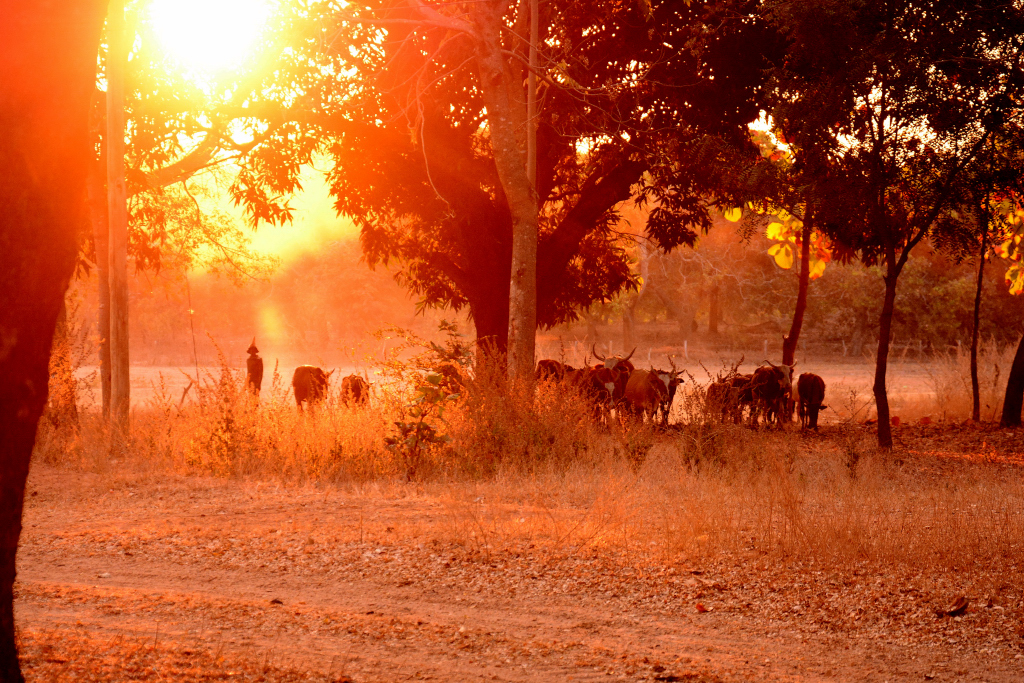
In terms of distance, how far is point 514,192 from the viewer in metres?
13.0

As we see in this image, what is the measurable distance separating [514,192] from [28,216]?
9.95 meters

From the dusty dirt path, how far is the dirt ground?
0.02m

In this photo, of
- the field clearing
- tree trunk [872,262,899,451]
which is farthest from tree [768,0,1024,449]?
the field clearing

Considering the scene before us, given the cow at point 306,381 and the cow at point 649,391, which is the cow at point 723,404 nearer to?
the cow at point 649,391

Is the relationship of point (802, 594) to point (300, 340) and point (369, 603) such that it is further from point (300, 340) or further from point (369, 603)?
point (300, 340)

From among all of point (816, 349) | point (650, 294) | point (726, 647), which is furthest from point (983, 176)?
point (650, 294)

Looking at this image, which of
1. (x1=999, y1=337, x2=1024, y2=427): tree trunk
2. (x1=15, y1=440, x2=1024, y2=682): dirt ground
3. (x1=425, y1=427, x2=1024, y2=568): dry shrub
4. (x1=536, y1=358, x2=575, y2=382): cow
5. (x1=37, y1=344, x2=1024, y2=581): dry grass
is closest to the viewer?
(x1=15, y1=440, x2=1024, y2=682): dirt ground

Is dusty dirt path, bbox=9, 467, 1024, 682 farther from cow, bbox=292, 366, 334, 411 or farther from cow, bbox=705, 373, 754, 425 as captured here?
cow, bbox=292, 366, 334, 411

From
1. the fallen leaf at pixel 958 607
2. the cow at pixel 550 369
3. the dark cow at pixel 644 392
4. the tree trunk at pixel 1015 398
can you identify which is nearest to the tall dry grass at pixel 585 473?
the fallen leaf at pixel 958 607

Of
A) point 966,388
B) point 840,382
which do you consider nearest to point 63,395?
A: point 966,388

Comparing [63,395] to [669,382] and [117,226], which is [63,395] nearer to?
[117,226]

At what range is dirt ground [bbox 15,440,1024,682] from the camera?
457 centimetres

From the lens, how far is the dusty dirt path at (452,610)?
15.1 ft

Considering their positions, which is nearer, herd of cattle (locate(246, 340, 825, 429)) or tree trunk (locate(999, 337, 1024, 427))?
herd of cattle (locate(246, 340, 825, 429))
